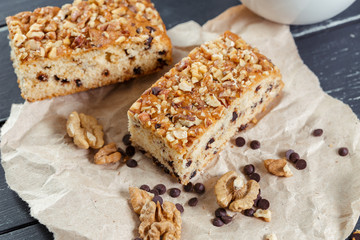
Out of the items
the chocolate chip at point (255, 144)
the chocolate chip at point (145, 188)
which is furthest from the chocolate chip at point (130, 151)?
the chocolate chip at point (255, 144)

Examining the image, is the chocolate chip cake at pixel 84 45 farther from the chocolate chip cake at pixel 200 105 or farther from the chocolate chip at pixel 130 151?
the chocolate chip at pixel 130 151

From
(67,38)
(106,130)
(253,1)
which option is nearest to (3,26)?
(67,38)

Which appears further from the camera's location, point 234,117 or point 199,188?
point 234,117

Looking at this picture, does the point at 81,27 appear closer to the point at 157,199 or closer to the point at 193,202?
the point at 157,199

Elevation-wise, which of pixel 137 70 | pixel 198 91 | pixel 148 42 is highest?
pixel 148 42

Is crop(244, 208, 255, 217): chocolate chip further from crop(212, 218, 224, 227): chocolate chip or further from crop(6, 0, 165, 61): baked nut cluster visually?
crop(6, 0, 165, 61): baked nut cluster

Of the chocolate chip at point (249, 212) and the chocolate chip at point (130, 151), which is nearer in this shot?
the chocolate chip at point (249, 212)

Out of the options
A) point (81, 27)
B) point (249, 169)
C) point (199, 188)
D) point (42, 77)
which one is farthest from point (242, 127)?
point (42, 77)

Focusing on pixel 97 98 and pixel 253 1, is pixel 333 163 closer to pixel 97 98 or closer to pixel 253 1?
pixel 253 1
